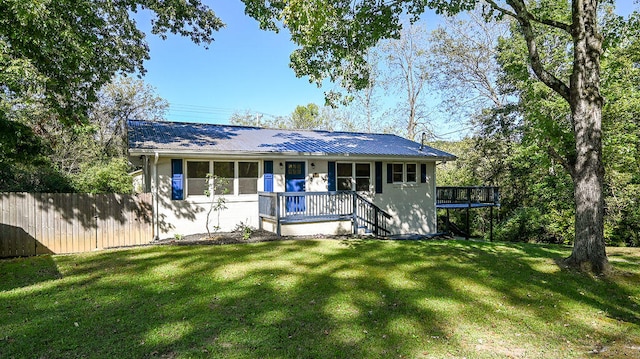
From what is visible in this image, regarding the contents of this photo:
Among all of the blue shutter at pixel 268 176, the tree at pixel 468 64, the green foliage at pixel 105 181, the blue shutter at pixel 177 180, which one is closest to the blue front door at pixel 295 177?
the blue shutter at pixel 268 176

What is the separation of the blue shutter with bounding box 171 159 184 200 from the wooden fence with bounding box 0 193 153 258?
73cm

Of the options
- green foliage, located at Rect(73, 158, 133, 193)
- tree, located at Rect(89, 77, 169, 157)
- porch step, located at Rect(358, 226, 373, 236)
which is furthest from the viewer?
tree, located at Rect(89, 77, 169, 157)

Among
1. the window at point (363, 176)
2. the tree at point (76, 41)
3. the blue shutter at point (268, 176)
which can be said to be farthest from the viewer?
the window at point (363, 176)

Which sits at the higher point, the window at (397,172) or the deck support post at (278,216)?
the window at (397,172)

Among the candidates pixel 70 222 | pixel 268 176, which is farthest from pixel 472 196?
pixel 70 222

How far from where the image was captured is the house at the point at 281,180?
33.9 feet

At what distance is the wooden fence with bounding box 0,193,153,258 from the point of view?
8.22 metres

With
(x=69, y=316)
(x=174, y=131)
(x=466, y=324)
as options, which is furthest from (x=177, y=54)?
(x=466, y=324)

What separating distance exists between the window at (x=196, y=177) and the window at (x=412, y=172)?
8.24 metres

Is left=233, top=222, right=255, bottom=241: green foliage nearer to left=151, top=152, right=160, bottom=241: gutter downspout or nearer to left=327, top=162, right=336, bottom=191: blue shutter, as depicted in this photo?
left=151, top=152, right=160, bottom=241: gutter downspout

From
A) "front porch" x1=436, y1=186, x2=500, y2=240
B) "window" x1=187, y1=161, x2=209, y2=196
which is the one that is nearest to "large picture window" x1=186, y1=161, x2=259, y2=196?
"window" x1=187, y1=161, x2=209, y2=196

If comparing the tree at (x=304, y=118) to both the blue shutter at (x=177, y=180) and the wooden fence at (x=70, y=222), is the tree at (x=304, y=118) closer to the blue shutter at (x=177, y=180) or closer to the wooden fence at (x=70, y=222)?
the blue shutter at (x=177, y=180)

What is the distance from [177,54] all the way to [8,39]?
14932 mm

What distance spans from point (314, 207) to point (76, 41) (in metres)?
7.81
